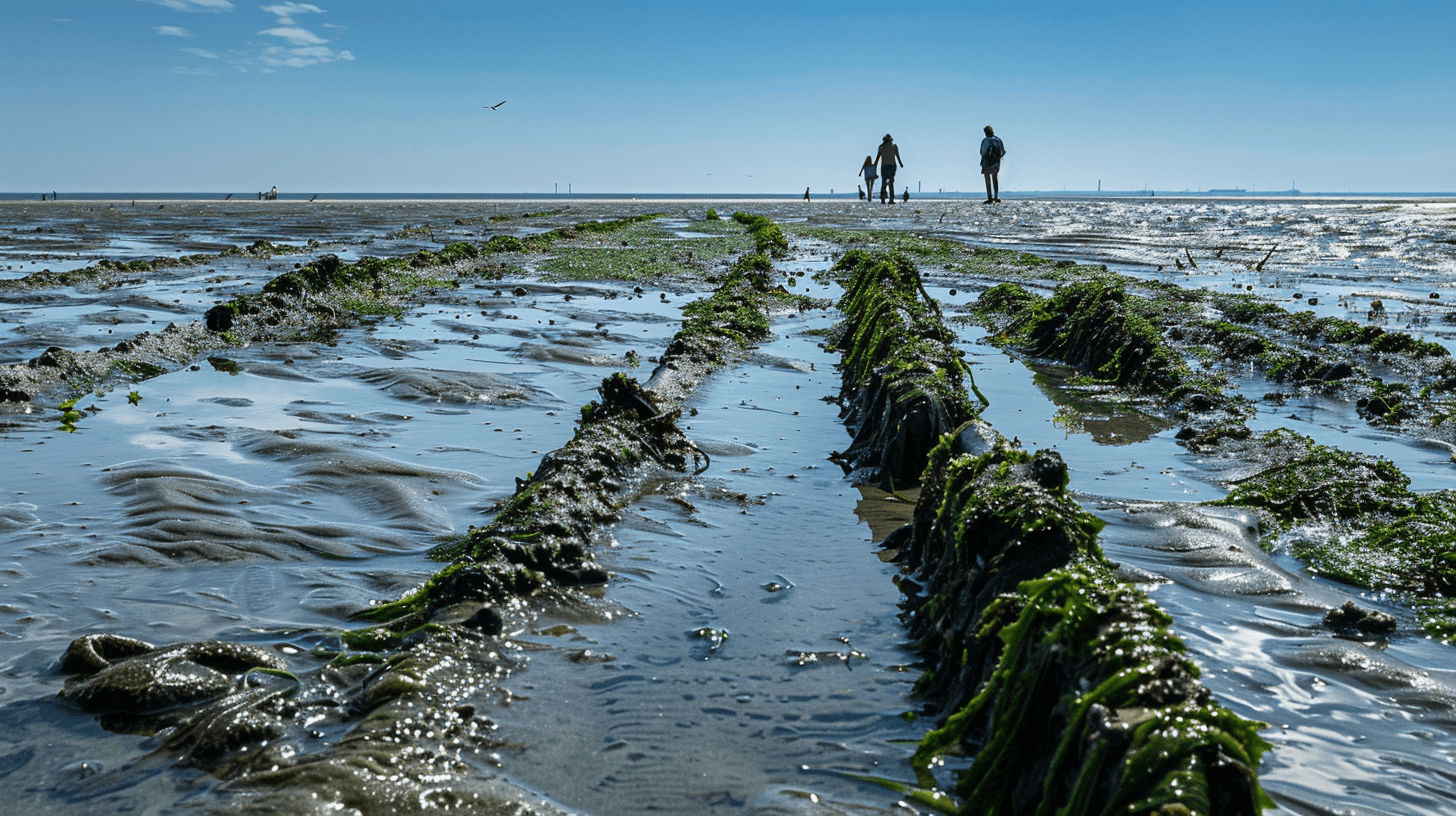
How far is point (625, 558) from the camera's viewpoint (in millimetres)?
4496

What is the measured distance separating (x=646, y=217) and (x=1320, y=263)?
29251 millimetres

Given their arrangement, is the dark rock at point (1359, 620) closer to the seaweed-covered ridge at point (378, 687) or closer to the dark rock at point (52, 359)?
the seaweed-covered ridge at point (378, 687)

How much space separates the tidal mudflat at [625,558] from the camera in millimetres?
2834

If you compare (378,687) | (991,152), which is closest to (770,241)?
(991,152)

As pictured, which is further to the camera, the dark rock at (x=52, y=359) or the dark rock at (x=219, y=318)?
the dark rock at (x=219, y=318)

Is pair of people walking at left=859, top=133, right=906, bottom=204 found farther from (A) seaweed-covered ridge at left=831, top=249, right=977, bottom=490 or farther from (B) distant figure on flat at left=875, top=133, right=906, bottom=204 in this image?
(A) seaweed-covered ridge at left=831, top=249, right=977, bottom=490

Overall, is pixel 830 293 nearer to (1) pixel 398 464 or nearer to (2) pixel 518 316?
(2) pixel 518 316

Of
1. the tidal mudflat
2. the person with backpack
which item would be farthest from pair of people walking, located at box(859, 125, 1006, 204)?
the tidal mudflat

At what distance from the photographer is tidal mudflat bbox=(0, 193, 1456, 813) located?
2834mm

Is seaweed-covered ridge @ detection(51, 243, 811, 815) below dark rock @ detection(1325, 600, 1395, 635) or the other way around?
the other way around

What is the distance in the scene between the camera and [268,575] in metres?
4.29

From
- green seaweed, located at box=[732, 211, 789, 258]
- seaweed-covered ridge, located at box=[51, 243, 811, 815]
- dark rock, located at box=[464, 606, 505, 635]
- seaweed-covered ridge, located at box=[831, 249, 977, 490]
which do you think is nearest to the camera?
seaweed-covered ridge, located at box=[51, 243, 811, 815]

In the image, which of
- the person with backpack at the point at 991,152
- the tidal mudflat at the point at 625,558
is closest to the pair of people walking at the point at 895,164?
the person with backpack at the point at 991,152

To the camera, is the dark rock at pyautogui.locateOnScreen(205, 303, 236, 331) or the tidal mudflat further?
the dark rock at pyautogui.locateOnScreen(205, 303, 236, 331)
